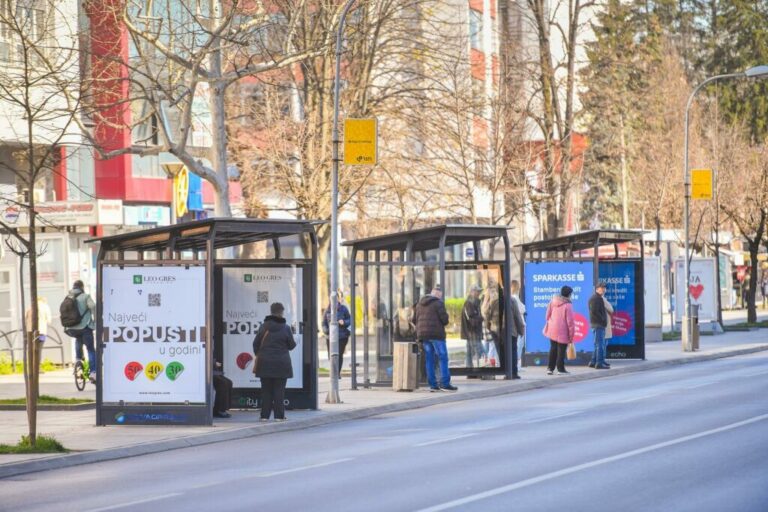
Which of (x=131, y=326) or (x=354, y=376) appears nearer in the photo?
(x=131, y=326)

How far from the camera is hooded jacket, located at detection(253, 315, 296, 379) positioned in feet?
70.7

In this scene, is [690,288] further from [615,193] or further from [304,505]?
[615,193]

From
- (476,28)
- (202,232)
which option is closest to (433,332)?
(202,232)

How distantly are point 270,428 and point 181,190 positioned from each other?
30.3 feet

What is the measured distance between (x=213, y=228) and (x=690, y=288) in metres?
27.5

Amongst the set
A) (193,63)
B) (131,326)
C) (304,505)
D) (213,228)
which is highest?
(193,63)

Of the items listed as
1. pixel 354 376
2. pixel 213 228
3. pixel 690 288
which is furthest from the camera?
pixel 690 288

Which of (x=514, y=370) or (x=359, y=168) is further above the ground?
(x=359, y=168)

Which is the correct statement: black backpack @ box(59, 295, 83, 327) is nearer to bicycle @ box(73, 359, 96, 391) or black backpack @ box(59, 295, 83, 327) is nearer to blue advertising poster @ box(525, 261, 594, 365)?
bicycle @ box(73, 359, 96, 391)

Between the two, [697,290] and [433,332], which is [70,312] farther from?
[697,290]

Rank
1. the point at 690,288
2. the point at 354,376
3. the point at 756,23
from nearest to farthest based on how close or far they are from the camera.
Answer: the point at 354,376
the point at 690,288
the point at 756,23

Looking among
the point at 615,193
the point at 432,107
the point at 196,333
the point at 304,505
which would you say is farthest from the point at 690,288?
the point at 615,193

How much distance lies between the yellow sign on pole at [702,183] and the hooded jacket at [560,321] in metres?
12.1

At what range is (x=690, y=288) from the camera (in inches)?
1797
